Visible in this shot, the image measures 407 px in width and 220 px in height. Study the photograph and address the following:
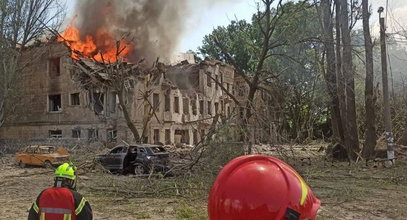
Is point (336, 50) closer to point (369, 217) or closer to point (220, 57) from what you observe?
point (369, 217)

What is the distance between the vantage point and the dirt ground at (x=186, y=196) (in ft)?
33.1

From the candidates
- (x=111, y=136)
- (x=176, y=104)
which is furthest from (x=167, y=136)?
(x=111, y=136)

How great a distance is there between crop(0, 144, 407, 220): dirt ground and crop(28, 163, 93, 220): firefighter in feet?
18.2

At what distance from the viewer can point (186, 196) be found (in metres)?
12.1

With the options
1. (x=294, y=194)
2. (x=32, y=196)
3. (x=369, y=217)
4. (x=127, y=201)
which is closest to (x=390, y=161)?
(x=369, y=217)

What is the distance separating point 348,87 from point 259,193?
21407mm

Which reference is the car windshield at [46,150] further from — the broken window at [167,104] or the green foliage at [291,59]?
the broken window at [167,104]

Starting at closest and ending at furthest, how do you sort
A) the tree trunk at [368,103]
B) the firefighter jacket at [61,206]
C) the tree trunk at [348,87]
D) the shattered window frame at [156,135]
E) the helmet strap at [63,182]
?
the firefighter jacket at [61,206]
the helmet strap at [63,182]
the tree trunk at [368,103]
the tree trunk at [348,87]
the shattered window frame at [156,135]

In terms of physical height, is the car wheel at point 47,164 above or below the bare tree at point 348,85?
below

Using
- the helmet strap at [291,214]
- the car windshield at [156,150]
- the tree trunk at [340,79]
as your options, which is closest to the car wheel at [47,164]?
the car windshield at [156,150]

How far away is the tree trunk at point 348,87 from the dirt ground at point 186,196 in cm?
468

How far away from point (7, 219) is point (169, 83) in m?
28.0

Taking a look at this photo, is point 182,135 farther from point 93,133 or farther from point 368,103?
point 368,103

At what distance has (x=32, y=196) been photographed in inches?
535
